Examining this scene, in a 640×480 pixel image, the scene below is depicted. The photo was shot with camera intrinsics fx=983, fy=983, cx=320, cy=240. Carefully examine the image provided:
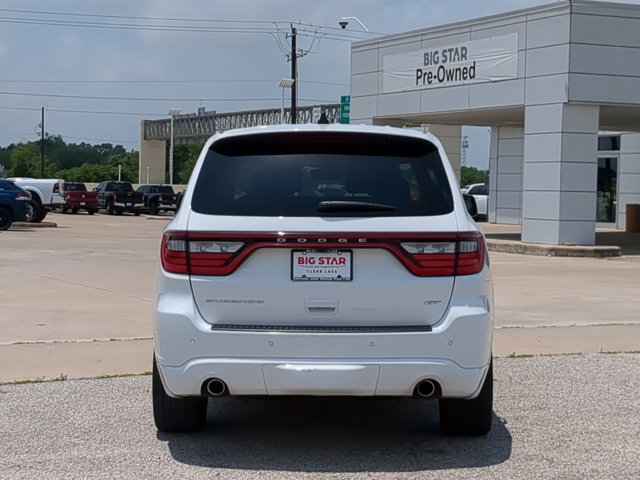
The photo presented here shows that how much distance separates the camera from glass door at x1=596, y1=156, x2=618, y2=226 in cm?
3516

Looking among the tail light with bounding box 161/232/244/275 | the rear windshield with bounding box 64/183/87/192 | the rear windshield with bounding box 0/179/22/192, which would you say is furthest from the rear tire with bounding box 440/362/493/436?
the rear windshield with bounding box 64/183/87/192

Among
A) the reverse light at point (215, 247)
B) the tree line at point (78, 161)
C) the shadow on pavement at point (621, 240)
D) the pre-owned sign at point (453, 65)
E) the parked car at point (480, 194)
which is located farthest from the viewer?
the tree line at point (78, 161)

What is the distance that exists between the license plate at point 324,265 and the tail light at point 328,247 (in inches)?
1.6

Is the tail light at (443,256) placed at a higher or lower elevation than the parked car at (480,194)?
lower

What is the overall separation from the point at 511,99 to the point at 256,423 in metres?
19.5

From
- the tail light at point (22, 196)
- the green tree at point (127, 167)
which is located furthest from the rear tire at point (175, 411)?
the green tree at point (127, 167)

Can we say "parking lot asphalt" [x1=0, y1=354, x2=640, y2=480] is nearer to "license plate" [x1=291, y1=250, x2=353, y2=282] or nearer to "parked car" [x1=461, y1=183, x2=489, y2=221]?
"license plate" [x1=291, y1=250, x2=353, y2=282]

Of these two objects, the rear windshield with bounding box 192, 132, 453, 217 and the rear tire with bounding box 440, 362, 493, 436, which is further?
the rear tire with bounding box 440, 362, 493, 436

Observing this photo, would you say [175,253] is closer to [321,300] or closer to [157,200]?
[321,300]

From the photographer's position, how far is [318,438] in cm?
633

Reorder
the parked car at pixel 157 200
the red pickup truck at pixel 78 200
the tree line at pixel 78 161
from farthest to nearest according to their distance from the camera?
the tree line at pixel 78 161 < the parked car at pixel 157 200 < the red pickup truck at pixel 78 200

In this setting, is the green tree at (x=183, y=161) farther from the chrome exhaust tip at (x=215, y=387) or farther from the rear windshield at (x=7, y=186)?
the chrome exhaust tip at (x=215, y=387)

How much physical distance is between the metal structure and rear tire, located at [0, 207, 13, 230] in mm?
24315

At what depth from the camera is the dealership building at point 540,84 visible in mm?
23250
